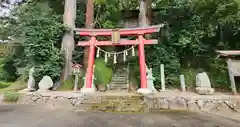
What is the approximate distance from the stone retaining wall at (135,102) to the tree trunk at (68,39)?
8.73 ft

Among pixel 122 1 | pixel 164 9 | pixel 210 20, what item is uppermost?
pixel 122 1

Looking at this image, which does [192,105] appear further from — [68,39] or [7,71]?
[7,71]

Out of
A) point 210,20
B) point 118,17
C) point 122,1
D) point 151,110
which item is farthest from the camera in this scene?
point 122,1

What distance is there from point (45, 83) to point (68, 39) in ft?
10.2

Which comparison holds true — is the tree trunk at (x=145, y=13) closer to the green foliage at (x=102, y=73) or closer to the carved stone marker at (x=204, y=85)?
the green foliage at (x=102, y=73)

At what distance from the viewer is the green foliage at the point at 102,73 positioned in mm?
9891

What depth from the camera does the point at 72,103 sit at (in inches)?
283

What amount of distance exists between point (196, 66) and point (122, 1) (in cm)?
732

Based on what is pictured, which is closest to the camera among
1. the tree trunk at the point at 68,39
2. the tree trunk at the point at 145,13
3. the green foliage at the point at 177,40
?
the green foliage at the point at 177,40

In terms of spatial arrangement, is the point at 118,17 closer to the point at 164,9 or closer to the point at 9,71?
the point at 164,9

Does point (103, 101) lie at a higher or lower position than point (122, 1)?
lower

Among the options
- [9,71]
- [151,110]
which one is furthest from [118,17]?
[9,71]

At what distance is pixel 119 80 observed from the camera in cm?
1059

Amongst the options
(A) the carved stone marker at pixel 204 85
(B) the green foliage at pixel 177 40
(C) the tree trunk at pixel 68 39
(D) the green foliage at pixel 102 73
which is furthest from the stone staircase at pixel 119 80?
(A) the carved stone marker at pixel 204 85
